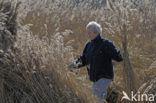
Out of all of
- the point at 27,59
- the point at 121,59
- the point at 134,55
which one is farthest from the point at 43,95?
the point at 134,55

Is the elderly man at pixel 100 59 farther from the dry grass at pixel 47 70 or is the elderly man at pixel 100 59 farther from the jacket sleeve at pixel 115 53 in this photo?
the dry grass at pixel 47 70

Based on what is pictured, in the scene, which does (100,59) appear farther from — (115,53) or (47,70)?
(47,70)

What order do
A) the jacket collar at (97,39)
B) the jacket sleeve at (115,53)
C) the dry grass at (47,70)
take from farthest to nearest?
the jacket collar at (97,39) < the jacket sleeve at (115,53) < the dry grass at (47,70)

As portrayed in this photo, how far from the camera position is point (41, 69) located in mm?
3309

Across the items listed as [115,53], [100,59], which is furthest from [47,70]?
[115,53]

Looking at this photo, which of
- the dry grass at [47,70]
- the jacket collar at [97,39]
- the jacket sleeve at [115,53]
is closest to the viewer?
the dry grass at [47,70]

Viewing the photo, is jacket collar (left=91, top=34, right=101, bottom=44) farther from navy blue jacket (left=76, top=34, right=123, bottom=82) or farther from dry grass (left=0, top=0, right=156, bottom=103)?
dry grass (left=0, top=0, right=156, bottom=103)

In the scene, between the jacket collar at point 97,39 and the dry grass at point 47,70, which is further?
the jacket collar at point 97,39

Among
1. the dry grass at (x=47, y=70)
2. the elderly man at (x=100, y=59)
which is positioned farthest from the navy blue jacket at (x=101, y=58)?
the dry grass at (x=47, y=70)

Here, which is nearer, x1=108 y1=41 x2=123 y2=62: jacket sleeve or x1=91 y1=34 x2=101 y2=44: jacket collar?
x1=108 y1=41 x2=123 y2=62: jacket sleeve

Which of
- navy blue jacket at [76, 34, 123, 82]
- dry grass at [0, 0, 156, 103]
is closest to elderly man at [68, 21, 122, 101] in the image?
navy blue jacket at [76, 34, 123, 82]

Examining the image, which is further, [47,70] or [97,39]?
[97,39]

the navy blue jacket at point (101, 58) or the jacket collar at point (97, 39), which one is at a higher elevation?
the jacket collar at point (97, 39)

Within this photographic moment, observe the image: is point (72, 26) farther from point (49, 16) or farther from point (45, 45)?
point (45, 45)
